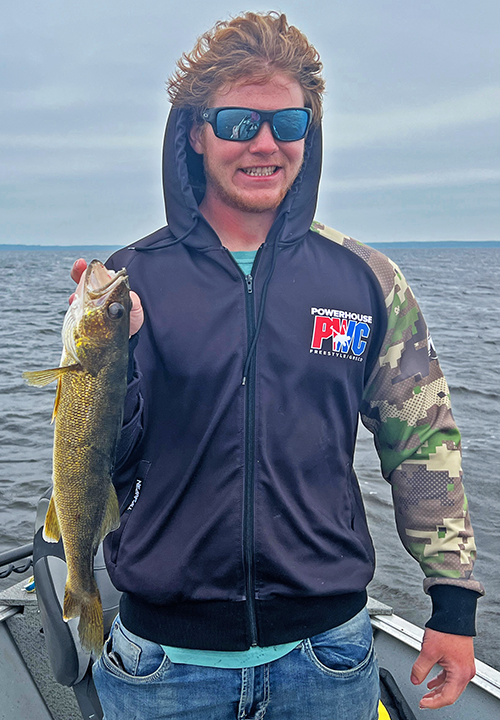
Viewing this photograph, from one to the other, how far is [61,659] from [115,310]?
1.88 metres

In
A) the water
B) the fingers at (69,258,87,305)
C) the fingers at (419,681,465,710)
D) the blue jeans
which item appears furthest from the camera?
the water

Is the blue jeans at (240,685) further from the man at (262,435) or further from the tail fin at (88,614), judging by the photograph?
the tail fin at (88,614)

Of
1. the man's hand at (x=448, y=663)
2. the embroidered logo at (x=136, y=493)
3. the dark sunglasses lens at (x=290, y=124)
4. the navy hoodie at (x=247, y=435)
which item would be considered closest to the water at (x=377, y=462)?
the man's hand at (x=448, y=663)

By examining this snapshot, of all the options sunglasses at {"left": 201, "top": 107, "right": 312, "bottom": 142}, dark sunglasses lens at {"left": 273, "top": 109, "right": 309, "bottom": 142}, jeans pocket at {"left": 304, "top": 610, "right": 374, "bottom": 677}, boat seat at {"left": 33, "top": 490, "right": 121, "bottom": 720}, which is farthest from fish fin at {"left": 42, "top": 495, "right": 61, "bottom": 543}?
dark sunglasses lens at {"left": 273, "top": 109, "right": 309, "bottom": 142}

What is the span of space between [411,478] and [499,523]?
20.4 feet

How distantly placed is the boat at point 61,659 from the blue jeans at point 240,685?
93 cm

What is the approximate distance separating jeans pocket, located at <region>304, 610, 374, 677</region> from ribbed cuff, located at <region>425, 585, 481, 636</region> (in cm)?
28

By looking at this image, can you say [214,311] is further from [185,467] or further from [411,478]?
[411,478]

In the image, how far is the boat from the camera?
10.3ft

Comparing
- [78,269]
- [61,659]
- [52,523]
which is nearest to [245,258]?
[78,269]

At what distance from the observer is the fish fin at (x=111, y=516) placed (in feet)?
7.65

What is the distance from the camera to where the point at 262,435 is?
89.1 inches

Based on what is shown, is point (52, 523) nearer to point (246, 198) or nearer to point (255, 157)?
point (246, 198)

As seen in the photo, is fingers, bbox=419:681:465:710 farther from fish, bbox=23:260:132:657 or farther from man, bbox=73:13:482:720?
fish, bbox=23:260:132:657
